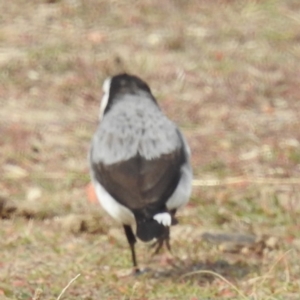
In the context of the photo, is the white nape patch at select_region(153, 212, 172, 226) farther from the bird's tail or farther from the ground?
the ground

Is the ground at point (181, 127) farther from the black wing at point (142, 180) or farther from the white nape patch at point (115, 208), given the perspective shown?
the black wing at point (142, 180)

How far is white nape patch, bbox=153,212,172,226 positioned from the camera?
19.2 ft

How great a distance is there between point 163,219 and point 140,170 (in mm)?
370

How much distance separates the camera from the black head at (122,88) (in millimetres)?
7176

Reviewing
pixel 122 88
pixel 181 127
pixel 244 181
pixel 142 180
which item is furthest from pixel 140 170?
pixel 181 127

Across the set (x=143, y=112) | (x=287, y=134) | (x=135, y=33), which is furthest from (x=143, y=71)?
(x=143, y=112)

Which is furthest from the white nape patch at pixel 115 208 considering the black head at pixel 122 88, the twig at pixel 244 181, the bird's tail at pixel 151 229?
the twig at pixel 244 181

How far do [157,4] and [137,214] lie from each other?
18.3 ft

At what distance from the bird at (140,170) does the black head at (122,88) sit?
74 millimetres

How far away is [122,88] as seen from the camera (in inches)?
284

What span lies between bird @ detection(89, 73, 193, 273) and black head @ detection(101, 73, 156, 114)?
0.07 m

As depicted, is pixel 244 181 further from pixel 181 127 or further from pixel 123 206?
pixel 123 206

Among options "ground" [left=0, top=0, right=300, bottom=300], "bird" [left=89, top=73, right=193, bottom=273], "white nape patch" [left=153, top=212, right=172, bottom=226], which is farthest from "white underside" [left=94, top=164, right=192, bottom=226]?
"ground" [left=0, top=0, right=300, bottom=300]

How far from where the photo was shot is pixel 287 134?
8742 millimetres
